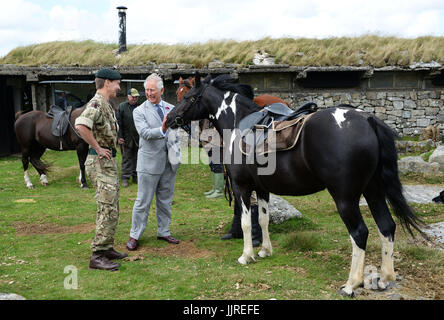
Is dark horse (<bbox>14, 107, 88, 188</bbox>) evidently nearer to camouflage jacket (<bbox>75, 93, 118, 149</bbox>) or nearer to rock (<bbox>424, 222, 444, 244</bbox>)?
camouflage jacket (<bbox>75, 93, 118, 149</bbox>)

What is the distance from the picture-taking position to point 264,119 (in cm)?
483

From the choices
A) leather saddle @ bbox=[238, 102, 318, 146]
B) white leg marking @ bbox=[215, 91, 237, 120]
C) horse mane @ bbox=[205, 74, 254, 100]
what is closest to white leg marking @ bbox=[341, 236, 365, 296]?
leather saddle @ bbox=[238, 102, 318, 146]

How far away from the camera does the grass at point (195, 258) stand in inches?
166

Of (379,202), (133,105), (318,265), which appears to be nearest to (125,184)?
(133,105)

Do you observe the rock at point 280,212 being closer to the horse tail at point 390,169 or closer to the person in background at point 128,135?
the horse tail at point 390,169

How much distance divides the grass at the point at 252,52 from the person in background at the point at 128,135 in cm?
565

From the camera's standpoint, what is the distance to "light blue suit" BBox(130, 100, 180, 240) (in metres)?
5.59

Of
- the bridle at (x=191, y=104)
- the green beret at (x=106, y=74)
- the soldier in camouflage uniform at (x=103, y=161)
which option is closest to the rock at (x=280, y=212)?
the bridle at (x=191, y=104)

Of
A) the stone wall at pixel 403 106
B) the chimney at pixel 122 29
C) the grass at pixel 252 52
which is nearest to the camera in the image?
the grass at pixel 252 52

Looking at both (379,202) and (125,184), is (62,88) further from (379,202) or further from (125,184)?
(379,202)

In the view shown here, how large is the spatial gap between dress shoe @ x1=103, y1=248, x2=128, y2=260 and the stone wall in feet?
41.4

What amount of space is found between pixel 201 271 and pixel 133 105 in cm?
717

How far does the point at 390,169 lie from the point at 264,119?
1545 mm

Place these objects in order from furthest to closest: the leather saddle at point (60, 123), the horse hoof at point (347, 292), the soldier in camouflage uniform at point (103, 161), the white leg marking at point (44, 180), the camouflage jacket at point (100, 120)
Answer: the white leg marking at point (44, 180) < the leather saddle at point (60, 123) < the soldier in camouflage uniform at point (103, 161) < the camouflage jacket at point (100, 120) < the horse hoof at point (347, 292)
